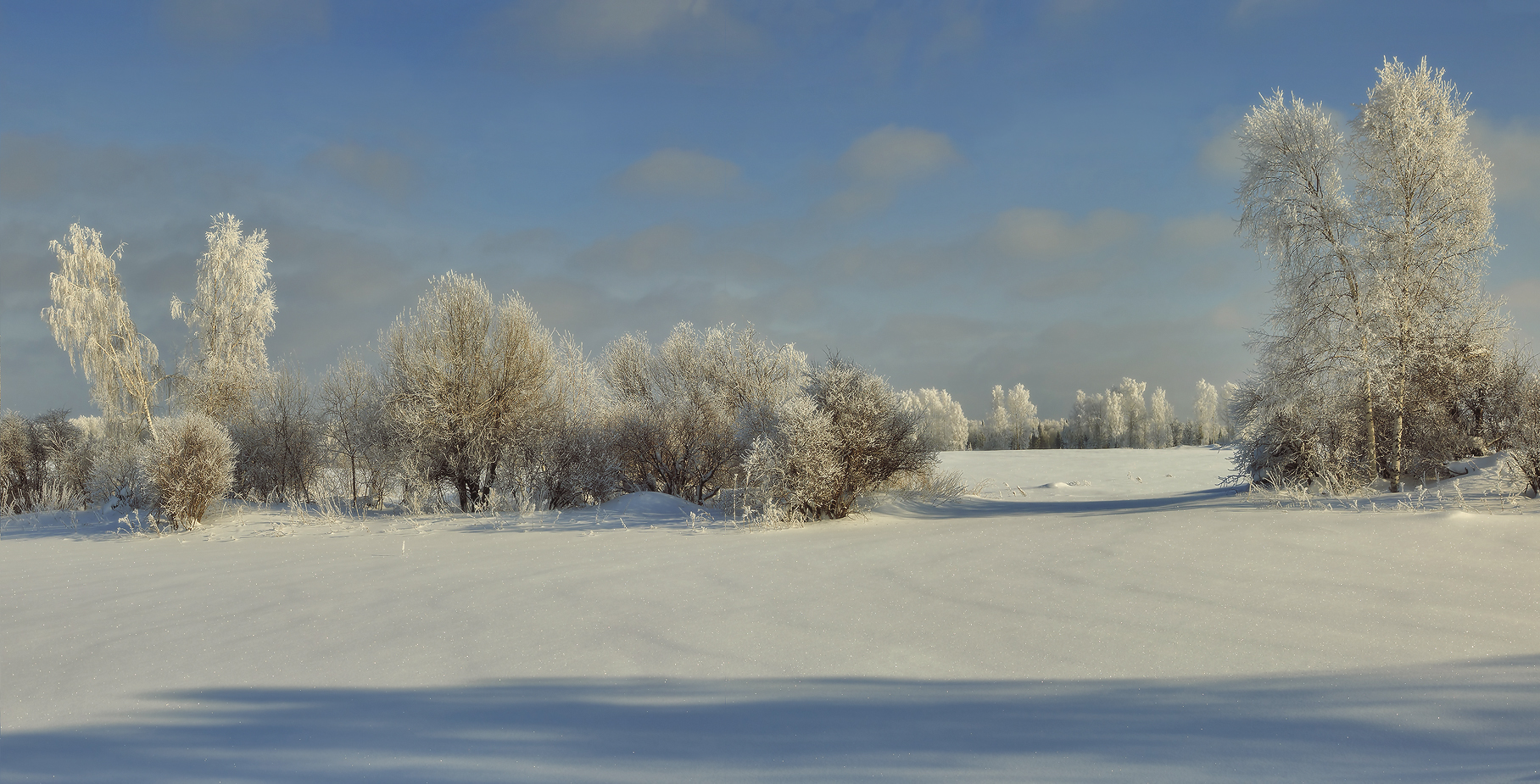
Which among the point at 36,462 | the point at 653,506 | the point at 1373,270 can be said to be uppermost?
the point at 1373,270

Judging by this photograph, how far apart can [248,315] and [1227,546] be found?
23116 mm

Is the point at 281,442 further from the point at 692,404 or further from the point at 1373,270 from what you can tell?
the point at 1373,270

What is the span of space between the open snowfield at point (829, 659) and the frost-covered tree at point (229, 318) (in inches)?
536

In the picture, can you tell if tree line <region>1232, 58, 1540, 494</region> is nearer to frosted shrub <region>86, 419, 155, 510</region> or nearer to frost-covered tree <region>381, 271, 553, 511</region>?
frost-covered tree <region>381, 271, 553, 511</region>

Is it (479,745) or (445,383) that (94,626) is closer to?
(479,745)

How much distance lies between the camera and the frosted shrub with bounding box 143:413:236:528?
1124 centimetres

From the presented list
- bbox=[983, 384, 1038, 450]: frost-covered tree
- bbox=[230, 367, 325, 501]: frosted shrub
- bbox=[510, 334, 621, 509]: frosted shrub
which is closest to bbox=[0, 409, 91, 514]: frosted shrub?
bbox=[230, 367, 325, 501]: frosted shrub

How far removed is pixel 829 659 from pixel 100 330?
22.0m

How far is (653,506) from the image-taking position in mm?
12070

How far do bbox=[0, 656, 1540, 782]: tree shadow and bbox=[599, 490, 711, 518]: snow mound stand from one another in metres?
7.15

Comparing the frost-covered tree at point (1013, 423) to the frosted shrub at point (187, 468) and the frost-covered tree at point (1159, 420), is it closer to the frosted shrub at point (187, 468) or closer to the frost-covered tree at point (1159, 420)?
the frost-covered tree at point (1159, 420)

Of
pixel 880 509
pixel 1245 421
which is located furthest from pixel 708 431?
pixel 1245 421

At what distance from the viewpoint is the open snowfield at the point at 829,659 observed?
311 centimetres

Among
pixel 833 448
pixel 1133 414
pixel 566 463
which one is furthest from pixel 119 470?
pixel 1133 414
